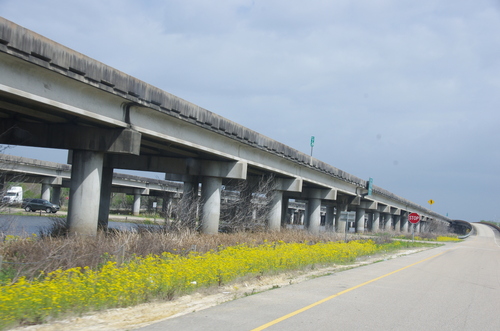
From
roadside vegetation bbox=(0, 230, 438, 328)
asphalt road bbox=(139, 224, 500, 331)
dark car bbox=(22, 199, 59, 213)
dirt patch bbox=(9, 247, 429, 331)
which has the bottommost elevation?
dark car bbox=(22, 199, 59, 213)

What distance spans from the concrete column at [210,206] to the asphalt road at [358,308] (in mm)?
10493

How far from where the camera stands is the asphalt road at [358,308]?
28.1ft

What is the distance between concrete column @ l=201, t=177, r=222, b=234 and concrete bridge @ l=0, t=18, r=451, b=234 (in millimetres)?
54

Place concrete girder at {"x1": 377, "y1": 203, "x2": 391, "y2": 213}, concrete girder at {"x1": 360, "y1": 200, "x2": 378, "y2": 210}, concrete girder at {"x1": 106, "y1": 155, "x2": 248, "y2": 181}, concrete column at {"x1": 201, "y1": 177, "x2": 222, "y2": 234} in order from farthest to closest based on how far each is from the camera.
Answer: concrete girder at {"x1": 377, "y1": 203, "x2": 391, "y2": 213} < concrete girder at {"x1": 360, "y1": 200, "x2": 378, "y2": 210} < concrete girder at {"x1": 106, "y1": 155, "x2": 248, "y2": 181} < concrete column at {"x1": 201, "y1": 177, "x2": 222, "y2": 234}

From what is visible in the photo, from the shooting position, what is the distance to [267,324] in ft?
27.6

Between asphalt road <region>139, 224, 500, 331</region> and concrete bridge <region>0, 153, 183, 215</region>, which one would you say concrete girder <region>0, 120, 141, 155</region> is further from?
concrete bridge <region>0, 153, 183, 215</region>

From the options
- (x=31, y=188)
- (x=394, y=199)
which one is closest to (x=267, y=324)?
(x=394, y=199)

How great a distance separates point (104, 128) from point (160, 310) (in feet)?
32.3

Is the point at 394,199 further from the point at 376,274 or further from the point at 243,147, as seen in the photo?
the point at 376,274

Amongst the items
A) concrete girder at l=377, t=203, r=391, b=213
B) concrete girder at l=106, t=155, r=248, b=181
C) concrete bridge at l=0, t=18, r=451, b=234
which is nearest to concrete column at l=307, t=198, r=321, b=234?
concrete bridge at l=0, t=18, r=451, b=234

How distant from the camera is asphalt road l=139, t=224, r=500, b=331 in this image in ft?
28.1

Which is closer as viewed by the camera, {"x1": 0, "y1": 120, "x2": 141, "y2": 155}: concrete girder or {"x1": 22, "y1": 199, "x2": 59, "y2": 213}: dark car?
{"x1": 0, "y1": 120, "x2": 141, "y2": 155}: concrete girder

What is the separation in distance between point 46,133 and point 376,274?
14016 mm

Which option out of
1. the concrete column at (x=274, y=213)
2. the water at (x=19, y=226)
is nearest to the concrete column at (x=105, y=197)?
the water at (x=19, y=226)
